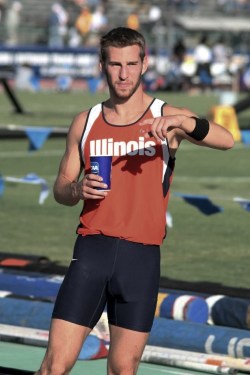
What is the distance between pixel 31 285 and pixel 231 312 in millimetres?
1833

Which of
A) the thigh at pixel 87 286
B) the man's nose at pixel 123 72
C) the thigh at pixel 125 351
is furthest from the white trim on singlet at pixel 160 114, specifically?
the thigh at pixel 125 351

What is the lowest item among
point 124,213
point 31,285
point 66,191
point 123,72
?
point 31,285

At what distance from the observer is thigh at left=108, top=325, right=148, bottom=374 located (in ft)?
20.6

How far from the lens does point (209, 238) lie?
13.8 metres

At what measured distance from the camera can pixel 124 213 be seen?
6465 mm

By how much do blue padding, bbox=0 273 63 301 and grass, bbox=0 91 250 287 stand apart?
1770 millimetres

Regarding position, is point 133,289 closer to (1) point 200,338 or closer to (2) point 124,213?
(2) point 124,213

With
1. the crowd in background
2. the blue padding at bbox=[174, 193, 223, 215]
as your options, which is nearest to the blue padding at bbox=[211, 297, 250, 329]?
the blue padding at bbox=[174, 193, 223, 215]

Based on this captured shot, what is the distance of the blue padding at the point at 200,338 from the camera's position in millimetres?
8391

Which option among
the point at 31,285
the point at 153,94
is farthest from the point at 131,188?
the point at 153,94

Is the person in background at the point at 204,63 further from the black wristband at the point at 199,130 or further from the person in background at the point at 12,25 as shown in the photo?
the black wristband at the point at 199,130

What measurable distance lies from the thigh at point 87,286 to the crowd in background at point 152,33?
115 feet

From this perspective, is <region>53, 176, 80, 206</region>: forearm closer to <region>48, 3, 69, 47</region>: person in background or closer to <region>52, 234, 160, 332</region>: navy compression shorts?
<region>52, 234, 160, 332</region>: navy compression shorts

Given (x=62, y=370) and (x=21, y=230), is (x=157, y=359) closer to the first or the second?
(x=62, y=370)
